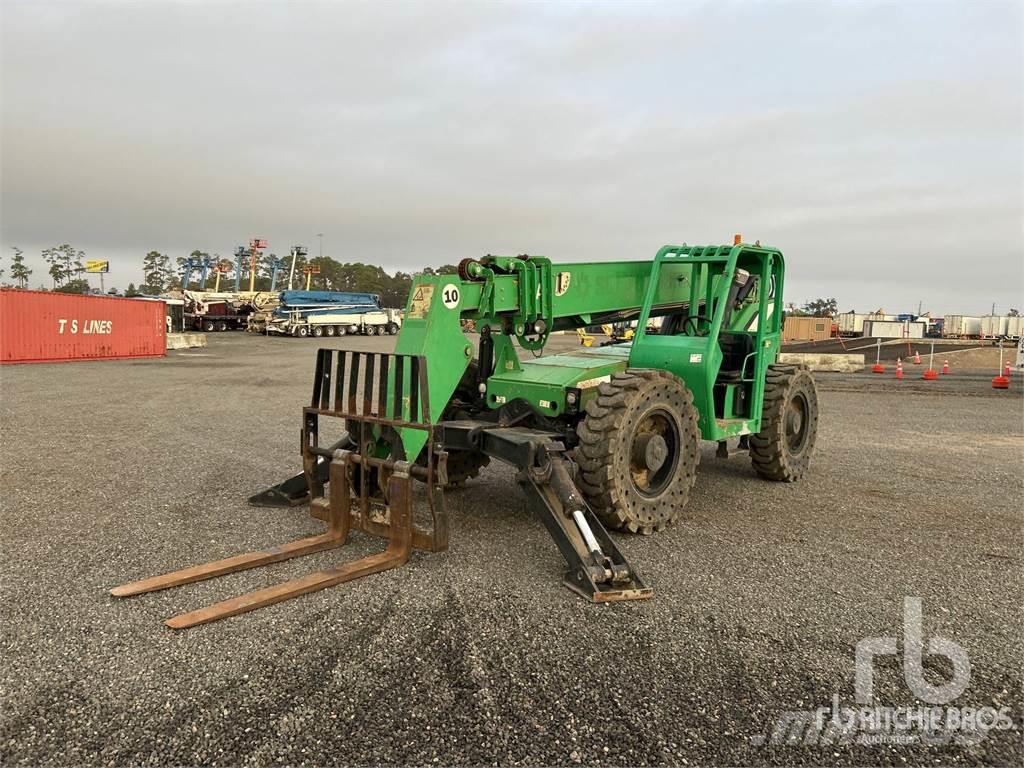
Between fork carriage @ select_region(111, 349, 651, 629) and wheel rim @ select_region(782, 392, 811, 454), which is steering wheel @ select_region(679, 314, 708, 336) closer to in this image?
wheel rim @ select_region(782, 392, 811, 454)

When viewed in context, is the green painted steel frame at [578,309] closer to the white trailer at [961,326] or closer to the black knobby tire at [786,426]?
the black knobby tire at [786,426]

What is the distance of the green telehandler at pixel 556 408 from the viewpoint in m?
4.53

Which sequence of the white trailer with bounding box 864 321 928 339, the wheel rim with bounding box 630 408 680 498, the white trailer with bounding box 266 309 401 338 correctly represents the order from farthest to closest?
1. the white trailer with bounding box 864 321 928 339
2. the white trailer with bounding box 266 309 401 338
3. the wheel rim with bounding box 630 408 680 498

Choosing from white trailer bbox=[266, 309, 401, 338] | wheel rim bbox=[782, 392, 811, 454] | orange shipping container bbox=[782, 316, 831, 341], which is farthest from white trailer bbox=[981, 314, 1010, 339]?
wheel rim bbox=[782, 392, 811, 454]

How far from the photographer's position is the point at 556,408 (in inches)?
218

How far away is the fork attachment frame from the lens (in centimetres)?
430

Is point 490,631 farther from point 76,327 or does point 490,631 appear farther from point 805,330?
point 805,330

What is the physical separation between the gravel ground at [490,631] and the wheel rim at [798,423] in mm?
569

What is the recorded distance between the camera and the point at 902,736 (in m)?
2.85

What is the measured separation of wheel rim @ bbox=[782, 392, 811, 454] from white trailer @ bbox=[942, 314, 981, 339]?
71.0 metres

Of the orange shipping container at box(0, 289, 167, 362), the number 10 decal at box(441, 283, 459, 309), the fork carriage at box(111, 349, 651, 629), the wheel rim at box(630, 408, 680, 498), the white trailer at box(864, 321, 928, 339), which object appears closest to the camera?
the fork carriage at box(111, 349, 651, 629)

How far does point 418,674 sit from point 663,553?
7.75ft
